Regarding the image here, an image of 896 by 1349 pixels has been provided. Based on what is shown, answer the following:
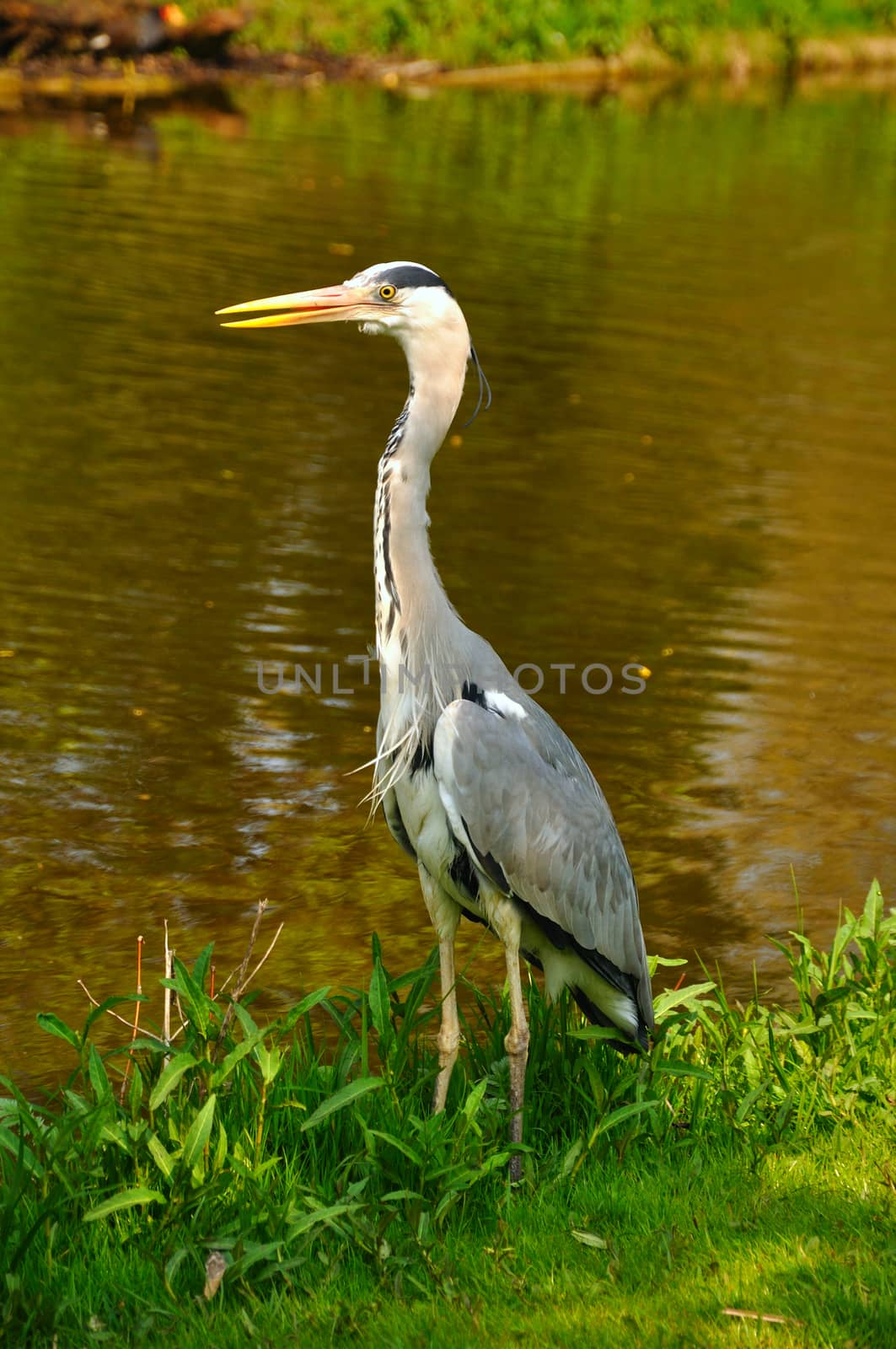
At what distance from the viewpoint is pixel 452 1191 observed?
376cm

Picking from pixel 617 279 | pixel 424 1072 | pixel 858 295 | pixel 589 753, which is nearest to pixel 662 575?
pixel 589 753

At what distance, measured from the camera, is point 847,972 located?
4953 mm

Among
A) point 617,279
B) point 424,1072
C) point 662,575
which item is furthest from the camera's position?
point 617,279

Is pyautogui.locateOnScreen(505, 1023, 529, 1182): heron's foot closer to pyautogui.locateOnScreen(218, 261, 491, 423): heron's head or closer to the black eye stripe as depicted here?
pyautogui.locateOnScreen(218, 261, 491, 423): heron's head

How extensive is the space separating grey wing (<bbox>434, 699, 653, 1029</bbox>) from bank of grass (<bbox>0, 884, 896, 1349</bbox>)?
9.8 inches

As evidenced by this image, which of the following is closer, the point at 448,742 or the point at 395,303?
the point at 448,742

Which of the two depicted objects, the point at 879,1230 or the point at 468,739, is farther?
Result: the point at 468,739

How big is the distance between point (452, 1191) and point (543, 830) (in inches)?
36.0

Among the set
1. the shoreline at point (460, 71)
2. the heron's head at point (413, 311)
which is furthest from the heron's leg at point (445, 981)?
the shoreline at point (460, 71)

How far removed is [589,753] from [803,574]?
2973mm

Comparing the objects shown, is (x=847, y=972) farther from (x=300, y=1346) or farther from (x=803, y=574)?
(x=803, y=574)

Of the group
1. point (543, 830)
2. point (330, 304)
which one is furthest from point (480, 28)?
point (543, 830)

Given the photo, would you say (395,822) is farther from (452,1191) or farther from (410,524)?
(452,1191)

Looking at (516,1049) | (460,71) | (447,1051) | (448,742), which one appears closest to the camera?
(448,742)
